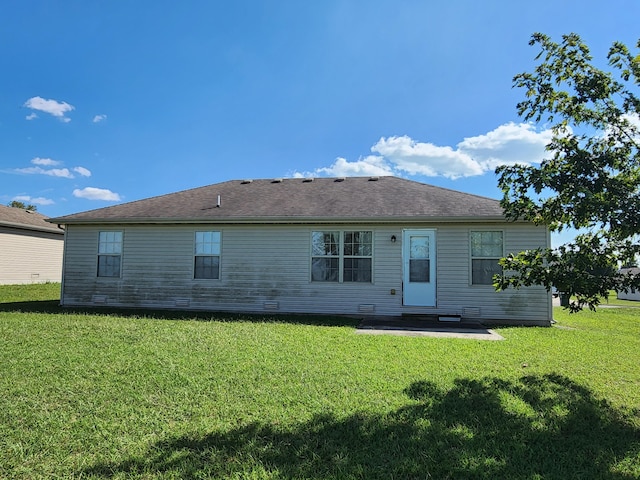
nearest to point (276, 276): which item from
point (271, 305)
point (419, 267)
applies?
point (271, 305)

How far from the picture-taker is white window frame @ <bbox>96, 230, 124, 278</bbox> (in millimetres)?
12062

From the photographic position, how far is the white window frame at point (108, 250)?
1206 centimetres

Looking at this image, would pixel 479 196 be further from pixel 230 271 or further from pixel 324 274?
pixel 230 271

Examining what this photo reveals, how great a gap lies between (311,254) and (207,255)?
10.7ft

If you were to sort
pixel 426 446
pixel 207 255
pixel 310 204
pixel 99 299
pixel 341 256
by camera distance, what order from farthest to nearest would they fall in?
pixel 99 299, pixel 310 204, pixel 207 255, pixel 341 256, pixel 426 446

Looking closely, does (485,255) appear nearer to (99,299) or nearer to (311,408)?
(311,408)

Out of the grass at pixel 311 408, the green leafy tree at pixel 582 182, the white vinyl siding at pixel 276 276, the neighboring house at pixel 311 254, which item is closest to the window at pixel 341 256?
the neighboring house at pixel 311 254

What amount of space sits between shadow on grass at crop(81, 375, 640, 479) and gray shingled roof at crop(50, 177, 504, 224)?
6841 mm

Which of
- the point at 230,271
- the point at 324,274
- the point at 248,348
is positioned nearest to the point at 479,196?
the point at 324,274

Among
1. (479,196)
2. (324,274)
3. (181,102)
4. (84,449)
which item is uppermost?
(181,102)

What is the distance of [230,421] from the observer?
343cm

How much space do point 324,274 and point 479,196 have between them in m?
5.33

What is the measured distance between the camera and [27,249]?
→ 19.4 meters

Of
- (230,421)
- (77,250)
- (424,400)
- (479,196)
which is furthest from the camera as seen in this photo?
(77,250)
